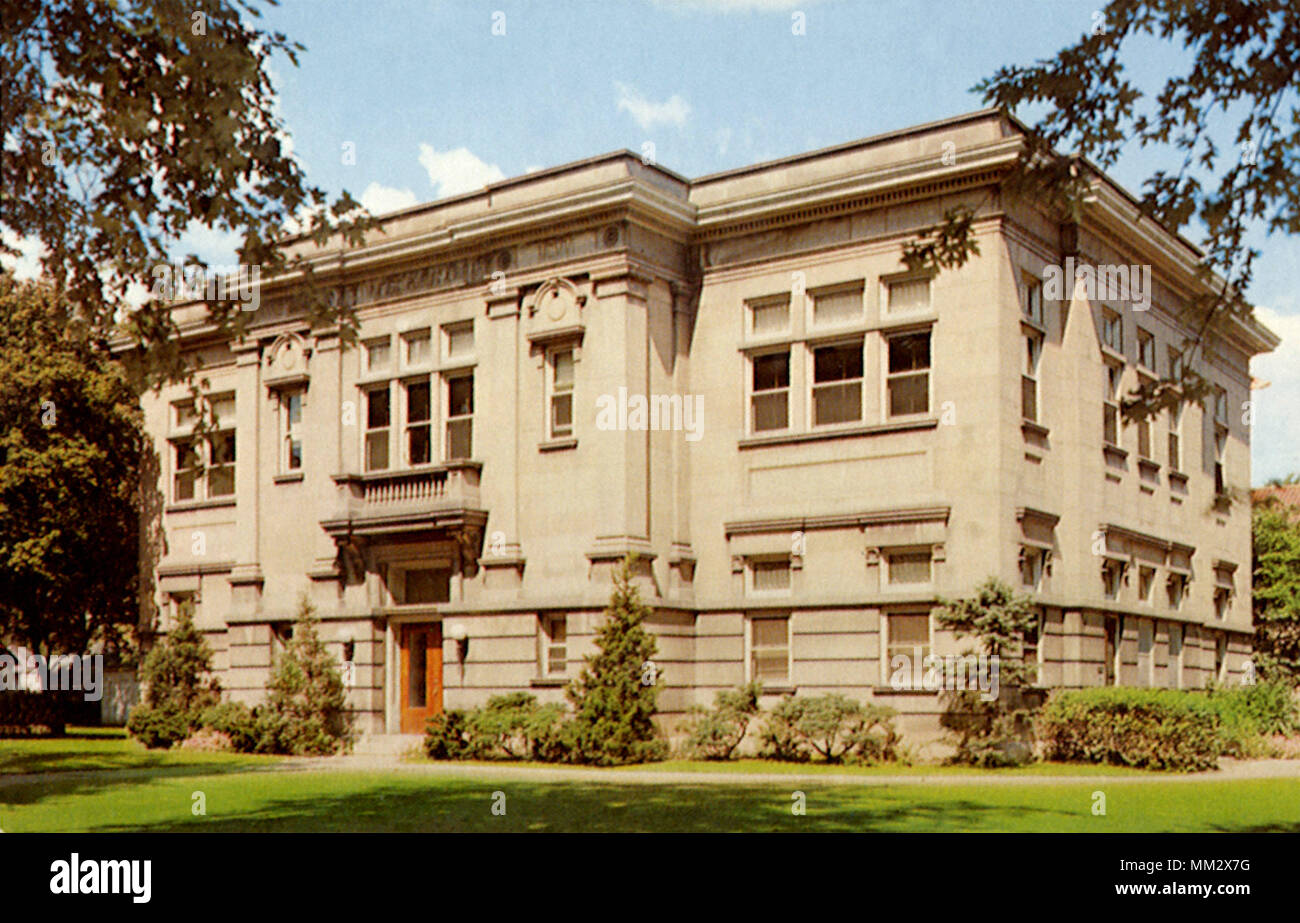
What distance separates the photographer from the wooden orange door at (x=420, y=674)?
33.9 metres

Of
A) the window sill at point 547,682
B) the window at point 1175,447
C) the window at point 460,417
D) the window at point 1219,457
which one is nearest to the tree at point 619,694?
the window sill at point 547,682

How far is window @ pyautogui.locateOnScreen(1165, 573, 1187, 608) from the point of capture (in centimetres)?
3597

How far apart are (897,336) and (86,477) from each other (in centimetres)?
2366

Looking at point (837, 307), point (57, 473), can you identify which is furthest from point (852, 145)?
point (57, 473)

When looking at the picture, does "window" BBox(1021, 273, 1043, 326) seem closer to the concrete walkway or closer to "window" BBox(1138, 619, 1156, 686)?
"window" BBox(1138, 619, 1156, 686)

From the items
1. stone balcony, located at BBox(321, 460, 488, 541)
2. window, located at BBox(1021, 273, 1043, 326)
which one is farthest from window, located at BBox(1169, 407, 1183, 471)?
stone balcony, located at BBox(321, 460, 488, 541)

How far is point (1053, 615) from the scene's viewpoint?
28.9 metres

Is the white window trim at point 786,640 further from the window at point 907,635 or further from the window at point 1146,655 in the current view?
the window at point 1146,655

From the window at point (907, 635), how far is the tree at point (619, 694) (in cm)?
459

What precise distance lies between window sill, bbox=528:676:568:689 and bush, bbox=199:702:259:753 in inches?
276

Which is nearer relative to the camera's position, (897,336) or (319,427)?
(897,336)
